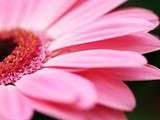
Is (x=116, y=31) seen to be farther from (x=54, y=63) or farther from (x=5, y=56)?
(x=5, y=56)

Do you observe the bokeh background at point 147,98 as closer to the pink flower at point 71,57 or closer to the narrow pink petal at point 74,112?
the pink flower at point 71,57

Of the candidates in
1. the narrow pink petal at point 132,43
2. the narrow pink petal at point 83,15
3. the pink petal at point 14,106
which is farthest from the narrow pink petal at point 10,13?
the pink petal at point 14,106

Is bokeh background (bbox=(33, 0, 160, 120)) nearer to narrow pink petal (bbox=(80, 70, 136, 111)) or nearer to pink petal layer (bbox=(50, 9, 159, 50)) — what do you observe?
pink petal layer (bbox=(50, 9, 159, 50))

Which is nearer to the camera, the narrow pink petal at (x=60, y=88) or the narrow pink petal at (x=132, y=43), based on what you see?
the narrow pink petal at (x=60, y=88)

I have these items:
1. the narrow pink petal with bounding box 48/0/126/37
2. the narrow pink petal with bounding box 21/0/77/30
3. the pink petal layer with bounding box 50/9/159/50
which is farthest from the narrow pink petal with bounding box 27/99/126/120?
the narrow pink petal with bounding box 21/0/77/30

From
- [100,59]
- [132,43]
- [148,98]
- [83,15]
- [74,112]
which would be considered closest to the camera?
[74,112]

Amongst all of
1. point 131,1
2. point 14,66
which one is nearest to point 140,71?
point 14,66

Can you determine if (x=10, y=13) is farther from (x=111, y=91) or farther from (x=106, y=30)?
(x=111, y=91)

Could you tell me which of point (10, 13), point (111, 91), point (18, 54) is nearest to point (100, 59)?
point (111, 91)
